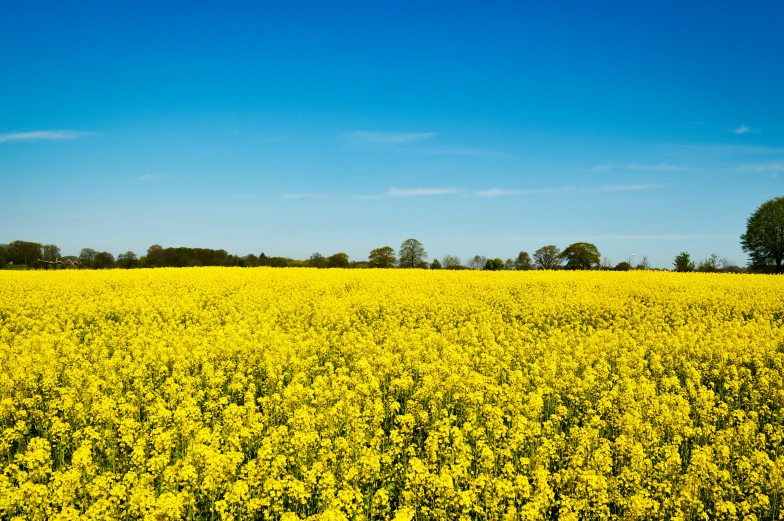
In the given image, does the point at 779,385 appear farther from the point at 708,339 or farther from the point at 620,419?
the point at 620,419

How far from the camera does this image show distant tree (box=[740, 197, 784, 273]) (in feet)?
185

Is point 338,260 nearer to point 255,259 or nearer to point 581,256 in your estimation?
point 255,259

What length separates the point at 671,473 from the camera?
19.7ft

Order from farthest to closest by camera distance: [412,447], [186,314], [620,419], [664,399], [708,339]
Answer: [186,314]
[708,339]
[664,399]
[620,419]
[412,447]

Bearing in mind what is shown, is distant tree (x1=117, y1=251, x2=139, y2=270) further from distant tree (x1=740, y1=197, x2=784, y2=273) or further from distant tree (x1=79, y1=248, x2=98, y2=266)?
distant tree (x1=740, y1=197, x2=784, y2=273)

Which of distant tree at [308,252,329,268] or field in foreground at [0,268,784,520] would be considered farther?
distant tree at [308,252,329,268]

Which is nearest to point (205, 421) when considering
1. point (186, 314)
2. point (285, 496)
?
point (285, 496)

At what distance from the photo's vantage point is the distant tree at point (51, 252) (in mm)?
55188

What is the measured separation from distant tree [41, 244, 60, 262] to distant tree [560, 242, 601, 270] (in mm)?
61006

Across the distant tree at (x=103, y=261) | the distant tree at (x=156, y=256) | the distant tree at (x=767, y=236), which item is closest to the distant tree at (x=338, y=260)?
the distant tree at (x=156, y=256)

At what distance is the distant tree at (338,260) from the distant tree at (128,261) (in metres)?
20.7

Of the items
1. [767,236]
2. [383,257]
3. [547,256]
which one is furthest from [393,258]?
[767,236]

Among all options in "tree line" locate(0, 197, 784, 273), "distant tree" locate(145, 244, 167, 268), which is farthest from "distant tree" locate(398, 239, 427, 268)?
"distant tree" locate(145, 244, 167, 268)

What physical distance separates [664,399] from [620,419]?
1.41m
